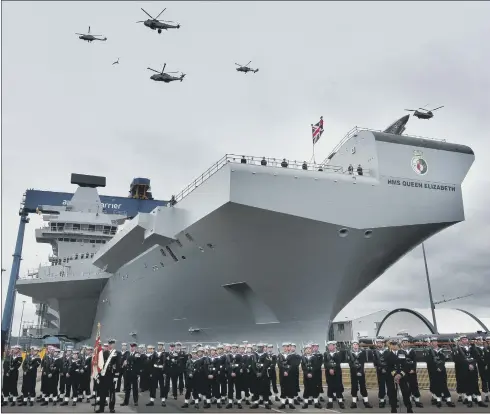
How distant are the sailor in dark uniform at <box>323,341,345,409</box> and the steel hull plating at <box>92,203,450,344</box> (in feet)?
14.2

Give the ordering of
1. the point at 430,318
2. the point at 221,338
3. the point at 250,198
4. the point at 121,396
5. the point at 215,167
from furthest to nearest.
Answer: the point at 430,318 < the point at 221,338 < the point at 215,167 < the point at 250,198 < the point at 121,396

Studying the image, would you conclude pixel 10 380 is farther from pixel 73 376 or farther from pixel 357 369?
pixel 357 369

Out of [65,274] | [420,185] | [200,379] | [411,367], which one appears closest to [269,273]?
[200,379]

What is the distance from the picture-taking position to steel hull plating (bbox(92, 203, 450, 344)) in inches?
515

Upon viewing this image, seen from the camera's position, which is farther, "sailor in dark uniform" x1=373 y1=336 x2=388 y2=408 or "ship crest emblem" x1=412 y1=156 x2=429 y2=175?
"ship crest emblem" x1=412 y1=156 x2=429 y2=175

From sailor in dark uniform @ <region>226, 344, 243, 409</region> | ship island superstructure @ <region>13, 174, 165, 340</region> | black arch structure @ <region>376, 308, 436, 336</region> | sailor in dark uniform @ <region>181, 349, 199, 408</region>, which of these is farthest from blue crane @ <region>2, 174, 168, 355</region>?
sailor in dark uniform @ <region>226, 344, 243, 409</region>

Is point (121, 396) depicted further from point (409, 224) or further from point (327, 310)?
point (409, 224)

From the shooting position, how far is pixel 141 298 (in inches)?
740

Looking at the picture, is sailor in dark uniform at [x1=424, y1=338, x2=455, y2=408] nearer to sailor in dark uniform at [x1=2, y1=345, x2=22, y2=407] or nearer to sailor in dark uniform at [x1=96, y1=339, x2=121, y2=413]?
sailor in dark uniform at [x1=96, y1=339, x2=121, y2=413]

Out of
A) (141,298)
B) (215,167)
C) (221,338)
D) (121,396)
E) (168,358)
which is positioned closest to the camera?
(168,358)

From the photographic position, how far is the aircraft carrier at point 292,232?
41.9ft

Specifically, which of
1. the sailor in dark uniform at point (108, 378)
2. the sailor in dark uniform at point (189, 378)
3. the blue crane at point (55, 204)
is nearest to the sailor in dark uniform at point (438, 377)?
the sailor in dark uniform at point (189, 378)

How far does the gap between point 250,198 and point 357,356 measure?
500cm

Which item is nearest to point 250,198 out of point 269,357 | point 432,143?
point 269,357
